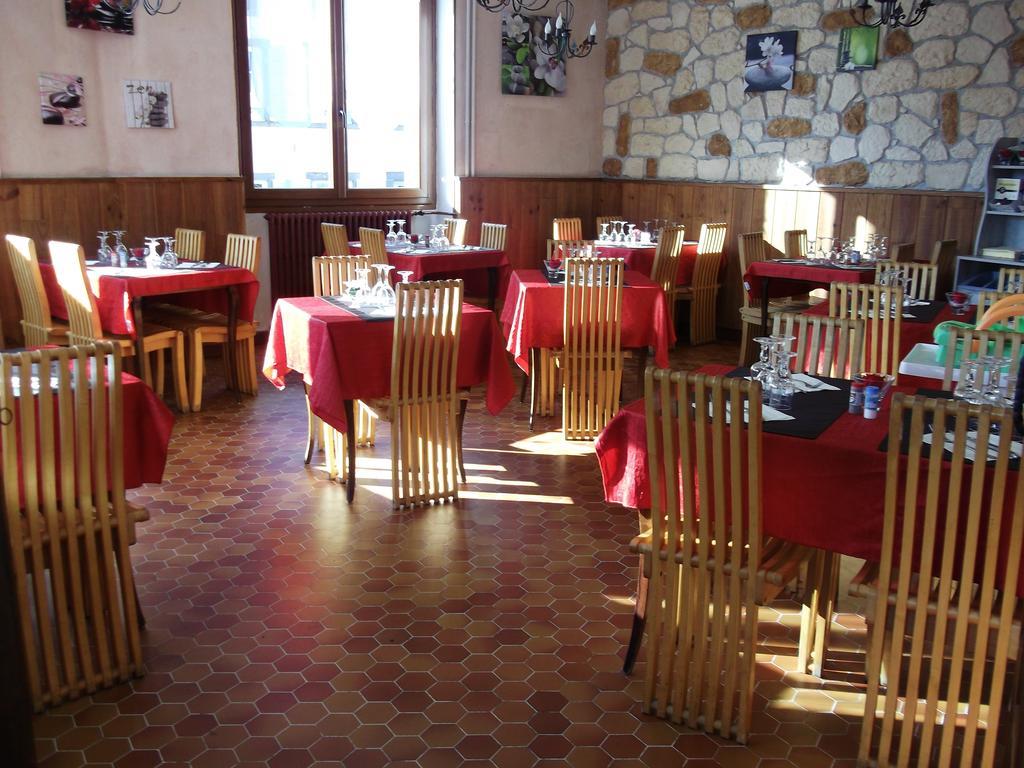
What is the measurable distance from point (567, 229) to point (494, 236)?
1.11 metres

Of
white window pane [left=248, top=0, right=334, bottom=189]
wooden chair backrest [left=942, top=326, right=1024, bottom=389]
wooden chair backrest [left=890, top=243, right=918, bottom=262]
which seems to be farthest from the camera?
white window pane [left=248, top=0, right=334, bottom=189]

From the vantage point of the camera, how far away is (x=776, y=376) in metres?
2.92

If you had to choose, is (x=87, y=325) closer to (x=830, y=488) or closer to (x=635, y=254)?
(x=635, y=254)

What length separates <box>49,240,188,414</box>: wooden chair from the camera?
5.29 m

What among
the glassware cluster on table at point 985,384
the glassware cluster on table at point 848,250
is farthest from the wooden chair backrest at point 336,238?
the glassware cluster on table at point 985,384

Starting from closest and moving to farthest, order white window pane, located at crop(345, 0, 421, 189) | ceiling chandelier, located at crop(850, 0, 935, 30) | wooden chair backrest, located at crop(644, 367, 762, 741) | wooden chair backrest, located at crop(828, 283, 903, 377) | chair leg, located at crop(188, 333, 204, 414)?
wooden chair backrest, located at crop(644, 367, 762, 741)
wooden chair backrest, located at crop(828, 283, 903, 377)
chair leg, located at crop(188, 333, 204, 414)
ceiling chandelier, located at crop(850, 0, 935, 30)
white window pane, located at crop(345, 0, 421, 189)

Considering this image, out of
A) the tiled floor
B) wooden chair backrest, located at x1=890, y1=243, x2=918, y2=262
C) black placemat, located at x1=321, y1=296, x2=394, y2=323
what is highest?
wooden chair backrest, located at x1=890, y1=243, x2=918, y2=262

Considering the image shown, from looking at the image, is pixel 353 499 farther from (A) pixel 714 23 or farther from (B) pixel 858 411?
(A) pixel 714 23

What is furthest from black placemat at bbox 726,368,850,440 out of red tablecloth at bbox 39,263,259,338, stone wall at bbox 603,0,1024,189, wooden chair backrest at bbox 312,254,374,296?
stone wall at bbox 603,0,1024,189

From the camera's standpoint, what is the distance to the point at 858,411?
2807mm

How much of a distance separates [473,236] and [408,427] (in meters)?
5.21

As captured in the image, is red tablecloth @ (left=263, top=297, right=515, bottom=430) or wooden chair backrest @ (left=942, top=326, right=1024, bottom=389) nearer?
wooden chair backrest @ (left=942, top=326, right=1024, bottom=389)

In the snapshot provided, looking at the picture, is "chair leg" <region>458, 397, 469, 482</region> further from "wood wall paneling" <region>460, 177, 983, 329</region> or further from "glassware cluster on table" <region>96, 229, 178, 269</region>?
"wood wall paneling" <region>460, 177, 983, 329</region>

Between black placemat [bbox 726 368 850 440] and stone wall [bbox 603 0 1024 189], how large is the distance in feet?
15.5
